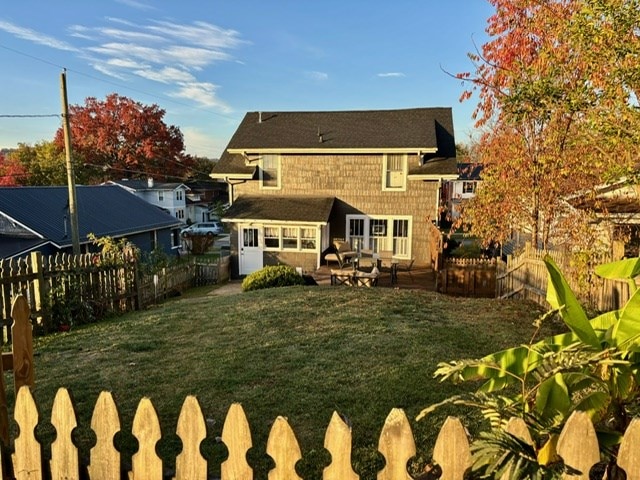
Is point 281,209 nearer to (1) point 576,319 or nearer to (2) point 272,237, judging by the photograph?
(2) point 272,237

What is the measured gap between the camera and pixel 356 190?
20312mm

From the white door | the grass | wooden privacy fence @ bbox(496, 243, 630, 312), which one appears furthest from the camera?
the white door

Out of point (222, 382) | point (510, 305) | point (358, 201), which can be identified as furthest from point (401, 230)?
point (222, 382)

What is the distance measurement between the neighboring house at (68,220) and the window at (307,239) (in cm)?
1090

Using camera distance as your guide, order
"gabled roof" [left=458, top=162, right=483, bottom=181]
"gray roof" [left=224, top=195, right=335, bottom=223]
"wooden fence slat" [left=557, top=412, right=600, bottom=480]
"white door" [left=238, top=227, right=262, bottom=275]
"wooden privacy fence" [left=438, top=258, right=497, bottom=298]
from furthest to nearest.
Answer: "white door" [left=238, top=227, right=262, bottom=275] → "gray roof" [left=224, top=195, right=335, bottom=223] → "wooden privacy fence" [left=438, top=258, right=497, bottom=298] → "gabled roof" [left=458, top=162, right=483, bottom=181] → "wooden fence slat" [left=557, top=412, right=600, bottom=480]

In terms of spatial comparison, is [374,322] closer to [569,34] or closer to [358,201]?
[569,34]

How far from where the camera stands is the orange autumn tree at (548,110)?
17.8ft

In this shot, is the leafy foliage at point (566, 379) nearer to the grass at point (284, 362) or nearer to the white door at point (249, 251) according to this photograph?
the grass at point (284, 362)

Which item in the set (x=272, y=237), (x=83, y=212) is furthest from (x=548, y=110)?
(x=83, y=212)

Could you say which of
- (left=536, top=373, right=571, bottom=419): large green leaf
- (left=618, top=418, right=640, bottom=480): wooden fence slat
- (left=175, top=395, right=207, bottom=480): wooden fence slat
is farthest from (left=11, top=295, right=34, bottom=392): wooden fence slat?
(left=618, top=418, right=640, bottom=480): wooden fence slat

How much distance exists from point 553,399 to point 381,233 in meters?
18.3

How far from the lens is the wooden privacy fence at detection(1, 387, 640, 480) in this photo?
5.29 ft

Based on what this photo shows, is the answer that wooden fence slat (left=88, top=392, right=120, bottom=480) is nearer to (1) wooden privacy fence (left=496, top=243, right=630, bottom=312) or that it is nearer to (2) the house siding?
(1) wooden privacy fence (left=496, top=243, right=630, bottom=312)

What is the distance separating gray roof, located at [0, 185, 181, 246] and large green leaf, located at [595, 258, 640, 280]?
23283 mm
